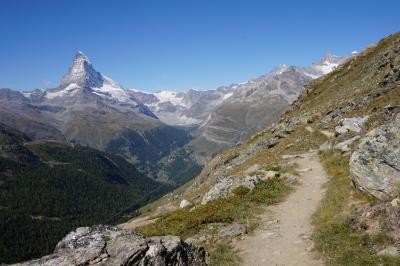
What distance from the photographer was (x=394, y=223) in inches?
833

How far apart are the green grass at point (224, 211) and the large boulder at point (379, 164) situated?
28.6ft

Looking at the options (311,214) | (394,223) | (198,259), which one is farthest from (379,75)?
(198,259)

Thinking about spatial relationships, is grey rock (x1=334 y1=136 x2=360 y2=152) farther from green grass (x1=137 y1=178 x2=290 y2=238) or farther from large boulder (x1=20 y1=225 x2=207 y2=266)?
large boulder (x1=20 y1=225 x2=207 y2=266)

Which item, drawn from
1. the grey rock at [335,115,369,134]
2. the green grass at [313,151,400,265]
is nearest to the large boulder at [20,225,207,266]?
the green grass at [313,151,400,265]

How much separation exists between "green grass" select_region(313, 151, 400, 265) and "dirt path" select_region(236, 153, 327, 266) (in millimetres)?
786

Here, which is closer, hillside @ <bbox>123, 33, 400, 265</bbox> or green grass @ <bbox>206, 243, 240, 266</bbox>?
hillside @ <bbox>123, 33, 400, 265</bbox>

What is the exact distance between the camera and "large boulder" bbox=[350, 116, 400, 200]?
24.5 meters

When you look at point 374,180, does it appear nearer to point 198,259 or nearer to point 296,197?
point 296,197

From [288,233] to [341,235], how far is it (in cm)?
389

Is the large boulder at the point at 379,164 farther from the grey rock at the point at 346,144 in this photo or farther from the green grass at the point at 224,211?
the grey rock at the point at 346,144

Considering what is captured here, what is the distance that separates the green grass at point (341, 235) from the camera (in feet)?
65.8

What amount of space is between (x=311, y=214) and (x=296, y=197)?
5.19 meters

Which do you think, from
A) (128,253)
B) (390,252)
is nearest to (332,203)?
(390,252)

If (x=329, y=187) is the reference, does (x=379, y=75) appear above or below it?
above
